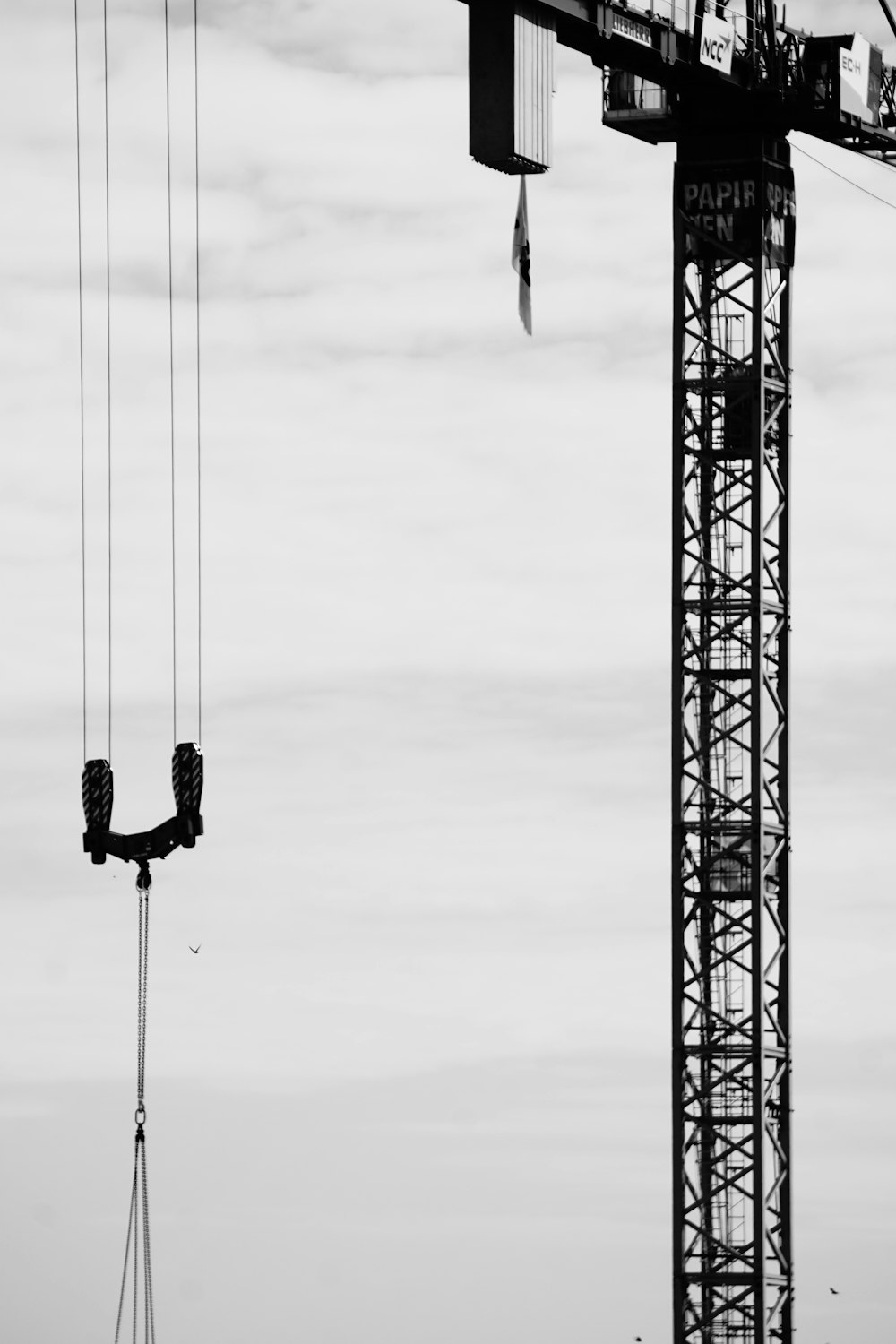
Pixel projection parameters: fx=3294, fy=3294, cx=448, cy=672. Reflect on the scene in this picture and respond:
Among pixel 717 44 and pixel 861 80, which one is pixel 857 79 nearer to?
pixel 861 80

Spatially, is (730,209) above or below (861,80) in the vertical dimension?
below

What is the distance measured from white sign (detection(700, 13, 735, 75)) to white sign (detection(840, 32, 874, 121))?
2.55m

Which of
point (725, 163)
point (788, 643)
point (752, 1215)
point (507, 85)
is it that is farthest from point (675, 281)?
point (752, 1215)

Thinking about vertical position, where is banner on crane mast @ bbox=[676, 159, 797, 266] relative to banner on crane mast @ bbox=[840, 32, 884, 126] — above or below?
below

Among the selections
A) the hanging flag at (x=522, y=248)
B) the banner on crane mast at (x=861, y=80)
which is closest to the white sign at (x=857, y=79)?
the banner on crane mast at (x=861, y=80)

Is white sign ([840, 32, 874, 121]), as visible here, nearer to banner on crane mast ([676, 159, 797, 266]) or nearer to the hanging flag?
banner on crane mast ([676, 159, 797, 266])

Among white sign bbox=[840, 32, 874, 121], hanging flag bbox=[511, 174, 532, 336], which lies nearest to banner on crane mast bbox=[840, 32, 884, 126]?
white sign bbox=[840, 32, 874, 121]

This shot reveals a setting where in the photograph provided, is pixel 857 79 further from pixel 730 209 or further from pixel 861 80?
pixel 730 209

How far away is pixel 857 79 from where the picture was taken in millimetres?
63594

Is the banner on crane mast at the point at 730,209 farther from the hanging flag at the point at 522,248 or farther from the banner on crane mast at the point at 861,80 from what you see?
the hanging flag at the point at 522,248

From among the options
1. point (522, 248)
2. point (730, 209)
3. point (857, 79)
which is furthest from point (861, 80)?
point (522, 248)

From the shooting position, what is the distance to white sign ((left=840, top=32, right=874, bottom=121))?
63.0 m

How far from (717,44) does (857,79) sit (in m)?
3.93

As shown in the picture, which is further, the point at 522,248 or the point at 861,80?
the point at 861,80
